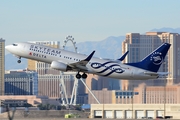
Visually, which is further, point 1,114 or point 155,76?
point 1,114

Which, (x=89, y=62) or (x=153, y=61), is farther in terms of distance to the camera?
(x=153, y=61)

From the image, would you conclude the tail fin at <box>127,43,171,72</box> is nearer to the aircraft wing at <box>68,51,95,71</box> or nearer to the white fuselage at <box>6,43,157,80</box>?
the white fuselage at <box>6,43,157,80</box>

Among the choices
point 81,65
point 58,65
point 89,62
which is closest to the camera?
point 58,65

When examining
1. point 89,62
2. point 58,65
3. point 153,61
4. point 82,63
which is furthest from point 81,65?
point 153,61

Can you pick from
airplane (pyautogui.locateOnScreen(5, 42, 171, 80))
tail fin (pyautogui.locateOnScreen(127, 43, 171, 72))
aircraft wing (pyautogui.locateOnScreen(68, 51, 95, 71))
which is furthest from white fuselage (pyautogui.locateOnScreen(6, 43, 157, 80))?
tail fin (pyautogui.locateOnScreen(127, 43, 171, 72))

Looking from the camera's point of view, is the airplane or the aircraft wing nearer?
the aircraft wing

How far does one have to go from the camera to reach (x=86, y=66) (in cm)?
13062

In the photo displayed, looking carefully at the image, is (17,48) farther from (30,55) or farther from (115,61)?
(115,61)

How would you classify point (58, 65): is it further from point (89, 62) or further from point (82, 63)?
point (89, 62)

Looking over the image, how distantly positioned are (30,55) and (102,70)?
11.2 metres

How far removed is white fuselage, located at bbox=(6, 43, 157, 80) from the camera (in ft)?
424

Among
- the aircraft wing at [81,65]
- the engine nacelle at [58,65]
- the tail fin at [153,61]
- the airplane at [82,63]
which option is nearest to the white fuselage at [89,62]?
the airplane at [82,63]

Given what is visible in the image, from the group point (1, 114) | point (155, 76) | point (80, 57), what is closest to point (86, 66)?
point (80, 57)

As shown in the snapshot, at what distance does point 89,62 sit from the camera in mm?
130375
